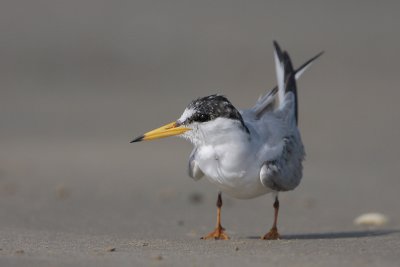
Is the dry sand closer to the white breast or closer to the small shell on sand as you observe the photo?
the small shell on sand

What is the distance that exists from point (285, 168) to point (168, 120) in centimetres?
633

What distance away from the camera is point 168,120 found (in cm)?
1216

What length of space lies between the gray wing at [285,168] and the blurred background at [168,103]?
64cm

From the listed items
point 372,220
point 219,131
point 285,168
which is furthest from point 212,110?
point 372,220

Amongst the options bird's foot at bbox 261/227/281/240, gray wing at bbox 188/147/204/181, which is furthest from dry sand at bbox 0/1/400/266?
A: gray wing at bbox 188/147/204/181

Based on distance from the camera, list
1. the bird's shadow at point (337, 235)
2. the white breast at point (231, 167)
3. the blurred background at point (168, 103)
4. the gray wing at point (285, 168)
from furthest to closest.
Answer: the blurred background at point (168, 103) → the bird's shadow at point (337, 235) → the gray wing at point (285, 168) → the white breast at point (231, 167)

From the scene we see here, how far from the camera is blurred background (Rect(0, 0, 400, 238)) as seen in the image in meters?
7.55

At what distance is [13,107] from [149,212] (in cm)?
631

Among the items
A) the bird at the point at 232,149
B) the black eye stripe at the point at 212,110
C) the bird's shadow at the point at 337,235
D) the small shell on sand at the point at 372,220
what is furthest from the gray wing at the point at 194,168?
the small shell on sand at the point at 372,220

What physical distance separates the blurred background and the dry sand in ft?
0.10

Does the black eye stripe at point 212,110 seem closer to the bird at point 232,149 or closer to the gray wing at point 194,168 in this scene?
the bird at point 232,149

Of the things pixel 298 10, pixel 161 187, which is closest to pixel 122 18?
pixel 298 10

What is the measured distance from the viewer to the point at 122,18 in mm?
18203

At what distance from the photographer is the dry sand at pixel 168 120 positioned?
17.9ft
